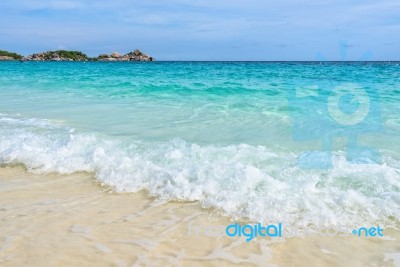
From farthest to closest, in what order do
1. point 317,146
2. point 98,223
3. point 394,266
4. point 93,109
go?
point 93,109
point 317,146
point 98,223
point 394,266

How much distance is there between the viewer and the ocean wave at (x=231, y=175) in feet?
13.9

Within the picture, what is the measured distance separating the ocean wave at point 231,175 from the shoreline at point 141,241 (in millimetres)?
390

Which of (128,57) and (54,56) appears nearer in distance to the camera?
(54,56)

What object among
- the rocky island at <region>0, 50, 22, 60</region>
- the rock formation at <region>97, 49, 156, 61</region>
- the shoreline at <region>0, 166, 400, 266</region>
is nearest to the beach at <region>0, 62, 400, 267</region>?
the shoreline at <region>0, 166, 400, 266</region>

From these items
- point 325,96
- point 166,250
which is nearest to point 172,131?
point 166,250

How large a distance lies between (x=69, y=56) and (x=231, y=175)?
128575 mm

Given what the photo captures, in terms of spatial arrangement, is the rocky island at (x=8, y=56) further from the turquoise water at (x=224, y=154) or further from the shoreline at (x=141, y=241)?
the shoreline at (x=141, y=241)

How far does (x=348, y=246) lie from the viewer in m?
3.52

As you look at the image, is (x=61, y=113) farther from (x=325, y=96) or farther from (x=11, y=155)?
(x=325, y=96)

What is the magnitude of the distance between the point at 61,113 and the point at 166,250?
874 centimetres
